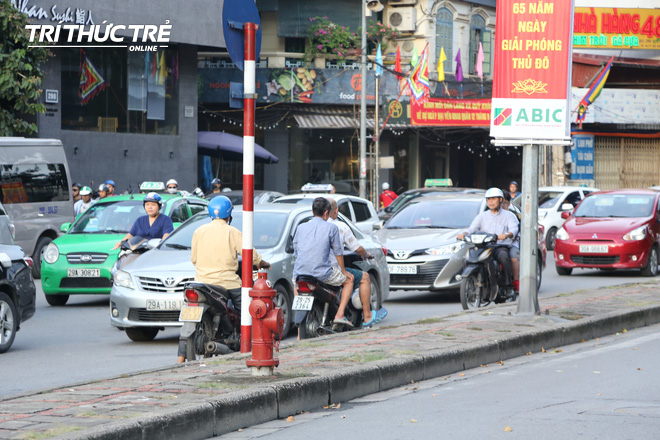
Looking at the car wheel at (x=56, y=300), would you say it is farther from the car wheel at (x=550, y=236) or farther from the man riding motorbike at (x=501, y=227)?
the car wheel at (x=550, y=236)

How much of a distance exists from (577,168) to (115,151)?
19324 mm

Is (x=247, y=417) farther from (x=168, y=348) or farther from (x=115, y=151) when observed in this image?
(x=115, y=151)

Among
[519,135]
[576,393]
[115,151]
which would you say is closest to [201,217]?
[519,135]

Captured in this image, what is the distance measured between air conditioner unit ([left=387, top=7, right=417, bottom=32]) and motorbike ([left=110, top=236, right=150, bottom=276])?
2743cm

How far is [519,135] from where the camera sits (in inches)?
474

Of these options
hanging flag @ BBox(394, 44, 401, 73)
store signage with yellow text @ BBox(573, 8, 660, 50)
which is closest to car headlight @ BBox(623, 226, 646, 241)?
hanging flag @ BBox(394, 44, 401, 73)

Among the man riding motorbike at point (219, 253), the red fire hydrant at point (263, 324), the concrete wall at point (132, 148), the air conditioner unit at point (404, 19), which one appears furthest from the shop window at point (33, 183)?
the air conditioner unit at point (404, 19)

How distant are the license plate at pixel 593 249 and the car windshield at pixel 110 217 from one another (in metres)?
8.21

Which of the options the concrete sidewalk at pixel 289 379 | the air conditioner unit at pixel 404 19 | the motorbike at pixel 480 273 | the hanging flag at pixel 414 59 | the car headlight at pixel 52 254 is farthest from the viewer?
the air conditioner unit at pixel 404 19

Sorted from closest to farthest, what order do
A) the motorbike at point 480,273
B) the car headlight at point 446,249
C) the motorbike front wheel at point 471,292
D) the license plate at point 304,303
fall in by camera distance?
1. the license plate at point 304,303
2. the motorbike front wheel at point 471,292
3. the motorbike at point 480,273
4. the car headlight at point 446,249

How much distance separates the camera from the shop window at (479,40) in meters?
43.3

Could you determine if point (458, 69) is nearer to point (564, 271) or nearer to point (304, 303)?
point (564, 271)

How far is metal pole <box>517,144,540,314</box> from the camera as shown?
12.2 m

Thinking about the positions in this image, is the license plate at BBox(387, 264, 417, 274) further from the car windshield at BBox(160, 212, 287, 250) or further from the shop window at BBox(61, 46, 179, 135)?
→ the shop window at BBox(61, 46, 179, 135)
